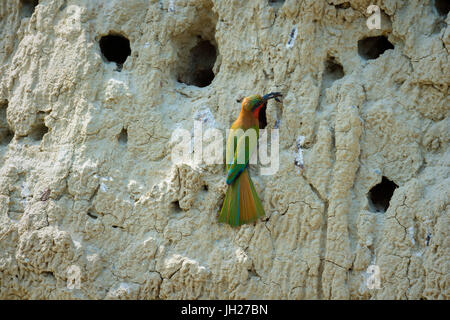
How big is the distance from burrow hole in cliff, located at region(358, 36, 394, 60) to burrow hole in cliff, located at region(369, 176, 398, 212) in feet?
2.43

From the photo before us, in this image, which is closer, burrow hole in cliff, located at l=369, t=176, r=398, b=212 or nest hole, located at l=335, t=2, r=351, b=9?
burrow hole in cliff, located at l=369, t=176, r=398, b=212

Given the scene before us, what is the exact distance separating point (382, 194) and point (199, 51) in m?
1.49

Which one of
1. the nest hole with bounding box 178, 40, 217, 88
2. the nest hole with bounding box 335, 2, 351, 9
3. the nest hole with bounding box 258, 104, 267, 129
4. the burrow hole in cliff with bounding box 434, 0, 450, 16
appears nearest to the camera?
the burrow hole in cliff with bounding box 434, 0, 450, 16

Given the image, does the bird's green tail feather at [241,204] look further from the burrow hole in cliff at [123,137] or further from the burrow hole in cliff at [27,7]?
the burrow hole in cliff at [27,7]

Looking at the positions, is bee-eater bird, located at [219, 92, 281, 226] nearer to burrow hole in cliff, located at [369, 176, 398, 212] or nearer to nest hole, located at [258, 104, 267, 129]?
nest hole, located at [258, 104, 267, 129]

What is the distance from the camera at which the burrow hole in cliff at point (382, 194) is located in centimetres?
276

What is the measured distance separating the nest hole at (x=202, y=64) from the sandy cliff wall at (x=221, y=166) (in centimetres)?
1

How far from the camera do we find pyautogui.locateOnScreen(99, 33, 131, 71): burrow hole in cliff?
335 centimetres

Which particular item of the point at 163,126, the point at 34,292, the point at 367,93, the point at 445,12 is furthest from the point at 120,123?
the point at 445,12

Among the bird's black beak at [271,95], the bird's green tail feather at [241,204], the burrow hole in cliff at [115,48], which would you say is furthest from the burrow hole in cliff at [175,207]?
the burrow hole in cliff at [115,48]

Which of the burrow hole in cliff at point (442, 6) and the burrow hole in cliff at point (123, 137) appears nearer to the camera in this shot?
the burrow hole in cliff at point (442, 6)

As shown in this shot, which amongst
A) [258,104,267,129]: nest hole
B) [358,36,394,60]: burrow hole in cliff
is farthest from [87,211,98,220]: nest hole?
[358,36,394,60]: burrow hole in cliff

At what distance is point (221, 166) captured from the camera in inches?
115

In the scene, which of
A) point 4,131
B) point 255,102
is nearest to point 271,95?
point 255,102
